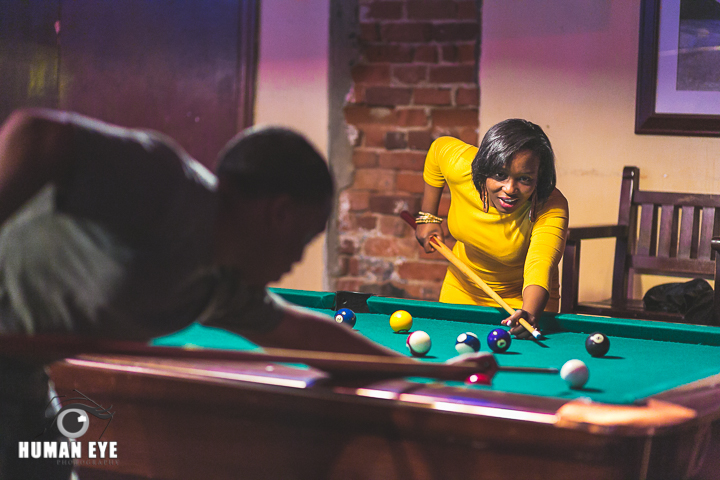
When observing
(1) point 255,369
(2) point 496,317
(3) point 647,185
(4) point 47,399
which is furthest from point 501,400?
(3) point 647,185

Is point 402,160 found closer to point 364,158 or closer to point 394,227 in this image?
point 364,158

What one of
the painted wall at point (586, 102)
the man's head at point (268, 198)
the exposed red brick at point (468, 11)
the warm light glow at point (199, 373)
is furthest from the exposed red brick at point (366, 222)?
the man's head at point (268, 198)

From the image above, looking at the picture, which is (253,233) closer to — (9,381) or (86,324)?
(86,324)

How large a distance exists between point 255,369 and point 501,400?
0.47 metres

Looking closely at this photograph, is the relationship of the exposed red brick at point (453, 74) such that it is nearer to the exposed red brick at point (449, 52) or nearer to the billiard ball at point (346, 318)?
the exposed red brick at point (449, 52)

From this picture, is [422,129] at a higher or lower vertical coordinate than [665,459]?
higher

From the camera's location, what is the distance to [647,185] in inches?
139

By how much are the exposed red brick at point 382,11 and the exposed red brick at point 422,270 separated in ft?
4.13

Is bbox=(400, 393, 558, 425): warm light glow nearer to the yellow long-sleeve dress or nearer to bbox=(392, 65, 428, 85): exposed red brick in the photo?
the yellow long-sleeve dress

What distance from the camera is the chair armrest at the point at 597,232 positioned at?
3039mm

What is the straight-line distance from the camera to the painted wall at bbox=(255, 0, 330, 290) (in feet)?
12.8

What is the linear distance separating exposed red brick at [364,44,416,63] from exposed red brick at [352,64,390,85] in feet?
0.12

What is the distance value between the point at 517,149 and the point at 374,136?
1.64 metres

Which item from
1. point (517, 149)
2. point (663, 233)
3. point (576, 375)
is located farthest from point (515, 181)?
point (663, 233)
